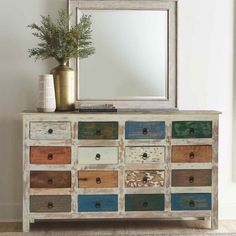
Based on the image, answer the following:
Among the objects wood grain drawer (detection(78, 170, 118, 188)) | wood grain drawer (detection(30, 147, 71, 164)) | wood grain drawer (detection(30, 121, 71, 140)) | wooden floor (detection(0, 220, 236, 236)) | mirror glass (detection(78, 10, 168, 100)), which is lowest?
wooden floor (detection(0, 220, 236, 236))

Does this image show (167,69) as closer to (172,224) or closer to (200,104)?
(200,104)

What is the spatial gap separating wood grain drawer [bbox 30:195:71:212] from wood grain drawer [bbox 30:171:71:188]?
8 centimetres

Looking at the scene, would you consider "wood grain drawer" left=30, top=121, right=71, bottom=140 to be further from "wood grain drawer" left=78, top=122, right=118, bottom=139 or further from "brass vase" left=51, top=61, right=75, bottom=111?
"brass vase" left=51, top=61, right=75, bottom=111

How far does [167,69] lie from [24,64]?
1083 mm

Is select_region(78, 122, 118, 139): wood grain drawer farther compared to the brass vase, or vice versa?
the brass vase

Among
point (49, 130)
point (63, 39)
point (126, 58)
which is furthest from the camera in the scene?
point (126, 58)

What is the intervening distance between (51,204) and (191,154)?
103 centimetres

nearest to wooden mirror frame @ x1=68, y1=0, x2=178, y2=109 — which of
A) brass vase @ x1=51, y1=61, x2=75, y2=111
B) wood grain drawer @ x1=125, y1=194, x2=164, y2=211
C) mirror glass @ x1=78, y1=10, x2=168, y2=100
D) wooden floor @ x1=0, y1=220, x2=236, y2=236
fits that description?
mirror glass @ x1=78, y1=10, x2=168, y2=100

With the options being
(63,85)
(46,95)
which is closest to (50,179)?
(46,95)

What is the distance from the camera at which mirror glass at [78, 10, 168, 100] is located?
396 cm

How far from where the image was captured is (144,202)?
3652 mm

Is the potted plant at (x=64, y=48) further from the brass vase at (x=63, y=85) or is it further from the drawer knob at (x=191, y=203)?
the drawer knob at (x=191, y=203)

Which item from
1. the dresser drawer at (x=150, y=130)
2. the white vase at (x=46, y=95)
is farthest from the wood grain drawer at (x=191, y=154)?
the white vase at (x=46, y=95)

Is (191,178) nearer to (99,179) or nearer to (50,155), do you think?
(99,179)
